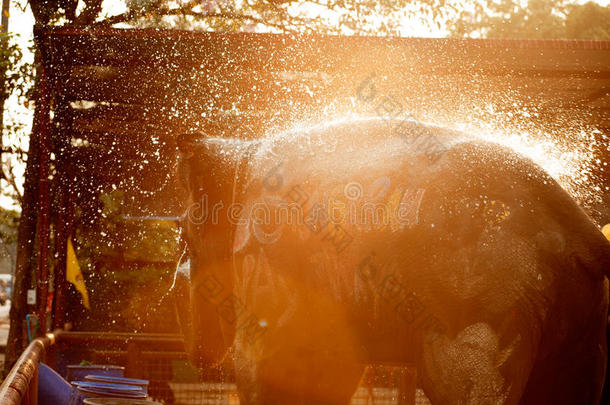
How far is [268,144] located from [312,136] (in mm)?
313

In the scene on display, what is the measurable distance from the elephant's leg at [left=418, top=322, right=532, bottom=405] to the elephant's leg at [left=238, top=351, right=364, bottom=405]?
0.58m

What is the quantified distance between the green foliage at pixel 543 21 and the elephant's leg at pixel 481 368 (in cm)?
2292

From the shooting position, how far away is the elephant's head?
349 centimetres

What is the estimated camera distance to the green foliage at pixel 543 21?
26.8 metres

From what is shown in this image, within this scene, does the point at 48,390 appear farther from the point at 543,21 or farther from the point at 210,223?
the point at 543,21

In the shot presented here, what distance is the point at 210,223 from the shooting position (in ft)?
11.6

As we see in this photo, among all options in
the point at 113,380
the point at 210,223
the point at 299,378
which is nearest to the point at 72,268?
the point at 113,380

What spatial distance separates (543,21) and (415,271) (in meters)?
Result: 30.3

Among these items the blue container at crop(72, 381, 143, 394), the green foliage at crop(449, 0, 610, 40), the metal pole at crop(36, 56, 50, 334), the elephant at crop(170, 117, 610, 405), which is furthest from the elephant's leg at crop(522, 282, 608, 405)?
the green foliage at crop(449, 0, 610, 40)

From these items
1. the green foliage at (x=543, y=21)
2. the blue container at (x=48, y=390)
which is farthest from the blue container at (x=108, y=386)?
the green foliage at (x=543, y=21)

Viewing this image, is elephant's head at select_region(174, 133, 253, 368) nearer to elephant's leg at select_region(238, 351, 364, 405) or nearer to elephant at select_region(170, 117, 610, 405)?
elephant at select_region(170, 117, 610, 405)

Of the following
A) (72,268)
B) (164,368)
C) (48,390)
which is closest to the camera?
(48,390)

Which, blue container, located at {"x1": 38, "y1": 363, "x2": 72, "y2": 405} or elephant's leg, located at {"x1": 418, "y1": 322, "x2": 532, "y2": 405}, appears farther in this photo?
blue container, located at {"x1": 38, "y1": 363, "x2": 72, "y2": 405}

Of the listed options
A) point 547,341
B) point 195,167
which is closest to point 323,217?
point 547,341
